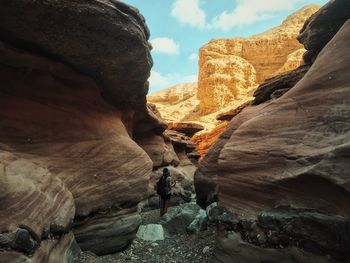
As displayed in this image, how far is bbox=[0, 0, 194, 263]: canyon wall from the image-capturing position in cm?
588

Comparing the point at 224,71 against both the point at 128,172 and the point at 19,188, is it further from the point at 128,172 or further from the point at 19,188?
the point at 19,188

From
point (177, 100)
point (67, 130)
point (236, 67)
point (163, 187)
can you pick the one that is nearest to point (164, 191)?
point (163, 187)

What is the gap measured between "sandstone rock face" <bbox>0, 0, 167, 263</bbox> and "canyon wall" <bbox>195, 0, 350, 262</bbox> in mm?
2760

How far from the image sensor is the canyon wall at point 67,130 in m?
5.88

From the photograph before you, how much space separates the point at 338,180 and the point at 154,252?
489 centimetres

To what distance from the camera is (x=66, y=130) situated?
801cm

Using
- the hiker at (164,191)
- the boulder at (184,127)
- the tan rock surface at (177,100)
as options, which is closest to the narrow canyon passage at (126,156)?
the hiker at (164,191)

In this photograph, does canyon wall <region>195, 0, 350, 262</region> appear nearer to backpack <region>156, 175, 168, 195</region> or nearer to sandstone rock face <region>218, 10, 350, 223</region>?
sandstone rock face <region>218, 10, 350, 223</region>

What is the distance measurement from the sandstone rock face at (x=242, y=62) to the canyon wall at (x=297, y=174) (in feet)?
129

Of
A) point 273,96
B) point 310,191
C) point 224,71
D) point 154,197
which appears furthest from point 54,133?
point 224,71

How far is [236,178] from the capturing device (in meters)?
7.36

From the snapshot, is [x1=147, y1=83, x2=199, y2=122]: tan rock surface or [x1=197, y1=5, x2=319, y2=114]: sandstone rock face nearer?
[x1=197, y1=5, x2=319, y2=114]: sandstone rock face

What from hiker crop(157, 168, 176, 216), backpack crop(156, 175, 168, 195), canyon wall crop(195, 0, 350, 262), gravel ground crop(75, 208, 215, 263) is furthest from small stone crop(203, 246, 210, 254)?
backpack crop(156, 175, 168, 195)

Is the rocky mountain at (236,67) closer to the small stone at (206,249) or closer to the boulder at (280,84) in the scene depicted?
the boulder at (280,84)
